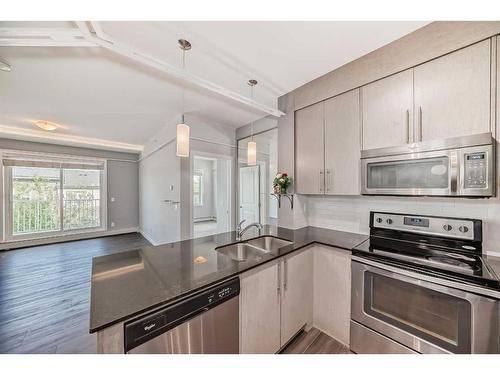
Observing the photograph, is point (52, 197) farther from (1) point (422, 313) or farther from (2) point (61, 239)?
(1) point (422, 313)

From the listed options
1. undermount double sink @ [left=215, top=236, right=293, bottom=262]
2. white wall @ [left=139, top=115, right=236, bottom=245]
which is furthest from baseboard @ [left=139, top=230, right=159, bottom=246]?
undermount double sink @ [left=215, top=236, right=293, bottom=262]

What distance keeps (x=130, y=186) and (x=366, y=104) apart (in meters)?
6.61

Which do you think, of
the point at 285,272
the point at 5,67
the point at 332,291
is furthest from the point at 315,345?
the point at 5,67

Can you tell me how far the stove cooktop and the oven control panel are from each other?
0.34 ft

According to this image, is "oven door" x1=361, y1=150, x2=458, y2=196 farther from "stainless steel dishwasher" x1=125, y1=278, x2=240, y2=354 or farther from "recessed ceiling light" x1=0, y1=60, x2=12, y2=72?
"recessed ceiling light" x1=0, y1=60, x2=12, y2=72

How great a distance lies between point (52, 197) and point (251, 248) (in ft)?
19.3

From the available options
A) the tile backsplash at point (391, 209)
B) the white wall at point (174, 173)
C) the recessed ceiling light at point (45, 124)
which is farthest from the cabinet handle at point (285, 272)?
the recessed ceiling light at point (45, 124)

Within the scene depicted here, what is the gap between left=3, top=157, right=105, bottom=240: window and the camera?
4527 millimetres

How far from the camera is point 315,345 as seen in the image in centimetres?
172

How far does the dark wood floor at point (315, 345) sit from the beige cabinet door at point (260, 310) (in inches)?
10.2

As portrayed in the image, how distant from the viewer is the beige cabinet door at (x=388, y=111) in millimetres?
1586
